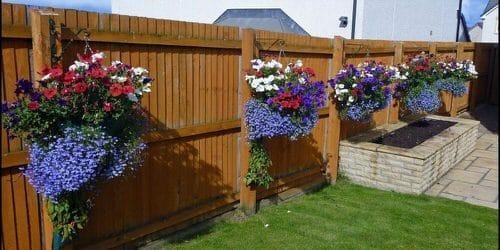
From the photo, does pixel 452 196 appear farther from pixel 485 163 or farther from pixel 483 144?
pixel 483 144

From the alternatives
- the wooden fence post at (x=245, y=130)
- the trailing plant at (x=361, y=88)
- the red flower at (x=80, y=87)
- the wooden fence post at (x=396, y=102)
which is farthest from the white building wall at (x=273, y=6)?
the red flower at (x=80, y=87)

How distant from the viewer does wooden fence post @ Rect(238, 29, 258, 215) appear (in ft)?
15.2

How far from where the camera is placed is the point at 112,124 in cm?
298

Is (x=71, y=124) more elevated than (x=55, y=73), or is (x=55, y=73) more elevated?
(x=55, y=73)

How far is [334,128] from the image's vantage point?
6.38 m

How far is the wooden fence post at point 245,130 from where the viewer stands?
4.64 m

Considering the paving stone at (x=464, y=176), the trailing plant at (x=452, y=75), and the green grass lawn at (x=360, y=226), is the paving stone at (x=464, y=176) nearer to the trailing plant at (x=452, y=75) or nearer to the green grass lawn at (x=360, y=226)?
the green grass lawn at (x=360, y=226)

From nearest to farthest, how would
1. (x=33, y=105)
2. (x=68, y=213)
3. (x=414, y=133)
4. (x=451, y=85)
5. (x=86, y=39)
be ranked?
(x=33, y=105), (x=68, y=213), (x=86, y=39), (x=414, y=133), (x=451, y=85)

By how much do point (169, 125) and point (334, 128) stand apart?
3.05 metres

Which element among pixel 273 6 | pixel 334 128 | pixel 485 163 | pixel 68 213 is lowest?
pixel 485 163

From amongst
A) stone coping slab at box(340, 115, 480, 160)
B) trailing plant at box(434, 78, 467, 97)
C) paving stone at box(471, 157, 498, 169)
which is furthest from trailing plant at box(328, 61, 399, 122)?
paving stone at box(471, 157, 498, 169)

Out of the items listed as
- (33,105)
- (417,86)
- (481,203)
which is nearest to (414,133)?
(417,86)

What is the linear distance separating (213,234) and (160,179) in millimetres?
927

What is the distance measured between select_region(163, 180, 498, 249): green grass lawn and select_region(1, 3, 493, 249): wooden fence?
0.28 metres
